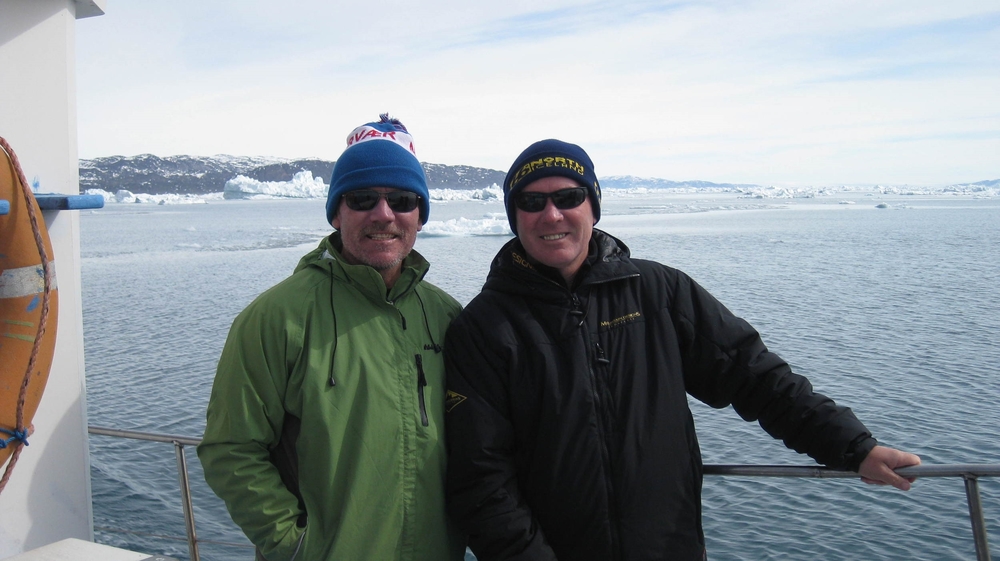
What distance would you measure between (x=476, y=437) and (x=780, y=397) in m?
0.75

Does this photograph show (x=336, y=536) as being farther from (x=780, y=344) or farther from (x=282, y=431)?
(x=780, y=344)

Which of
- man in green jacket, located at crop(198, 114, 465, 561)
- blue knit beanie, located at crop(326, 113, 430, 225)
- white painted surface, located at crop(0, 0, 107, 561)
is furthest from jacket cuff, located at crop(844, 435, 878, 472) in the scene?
white painted surface, located at crop(0, 0, 107, 561)

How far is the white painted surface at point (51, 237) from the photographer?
86.0 inches

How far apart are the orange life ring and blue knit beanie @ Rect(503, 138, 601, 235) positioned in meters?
1.25

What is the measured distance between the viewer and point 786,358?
12484 mm

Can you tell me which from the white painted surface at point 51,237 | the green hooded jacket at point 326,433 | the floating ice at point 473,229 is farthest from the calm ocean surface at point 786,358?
the floating ice at point 473,229

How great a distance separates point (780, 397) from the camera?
1.78 metres

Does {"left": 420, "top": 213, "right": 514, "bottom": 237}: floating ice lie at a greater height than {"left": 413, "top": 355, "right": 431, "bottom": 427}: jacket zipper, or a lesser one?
lesser

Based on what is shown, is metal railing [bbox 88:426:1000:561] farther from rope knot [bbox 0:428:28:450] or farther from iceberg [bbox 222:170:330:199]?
iceberg [bbox 222:170:330:199]

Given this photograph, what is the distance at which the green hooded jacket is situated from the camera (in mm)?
1619

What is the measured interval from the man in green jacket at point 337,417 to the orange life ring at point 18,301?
650 millimetres

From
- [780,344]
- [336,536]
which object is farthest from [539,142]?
[780,344]

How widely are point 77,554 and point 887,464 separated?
6.65 feet

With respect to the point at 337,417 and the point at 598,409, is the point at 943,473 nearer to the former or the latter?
the point at 598,409
